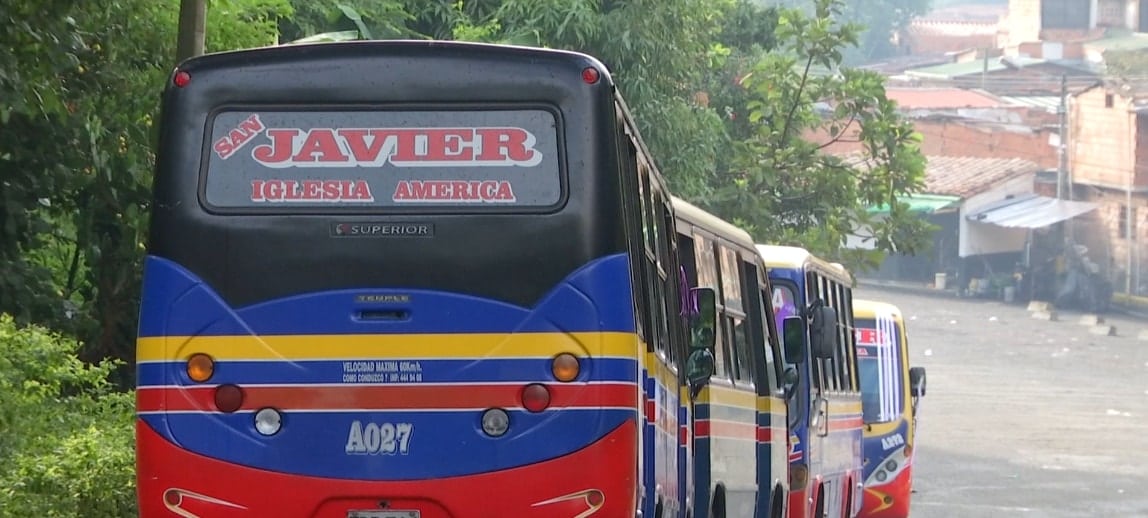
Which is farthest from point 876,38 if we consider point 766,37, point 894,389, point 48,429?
point 48,429

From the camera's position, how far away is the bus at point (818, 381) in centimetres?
1250

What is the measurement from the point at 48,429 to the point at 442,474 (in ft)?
12.9

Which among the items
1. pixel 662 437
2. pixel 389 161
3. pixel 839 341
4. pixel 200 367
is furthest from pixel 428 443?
pixel 839 341

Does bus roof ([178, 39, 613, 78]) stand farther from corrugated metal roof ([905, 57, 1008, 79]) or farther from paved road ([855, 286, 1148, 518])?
corrugated metal roof ([905, 57, 1008, 79])

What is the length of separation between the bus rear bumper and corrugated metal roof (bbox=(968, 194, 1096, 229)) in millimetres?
48685

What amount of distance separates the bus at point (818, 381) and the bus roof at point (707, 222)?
73 centimetres

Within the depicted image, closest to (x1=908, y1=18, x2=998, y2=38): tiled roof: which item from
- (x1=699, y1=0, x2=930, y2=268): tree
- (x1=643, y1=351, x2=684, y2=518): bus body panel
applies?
(x1=699, y1=0, x2=930, y2=268): tree

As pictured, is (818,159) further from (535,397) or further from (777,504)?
(535,397)

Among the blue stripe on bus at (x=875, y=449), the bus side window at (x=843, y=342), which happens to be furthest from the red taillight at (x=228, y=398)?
the blue stripe on bus at (x=875, y=449)

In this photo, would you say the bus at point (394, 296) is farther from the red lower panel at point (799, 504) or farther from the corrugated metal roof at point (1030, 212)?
the corrugated metal roof at point (1030, 212)

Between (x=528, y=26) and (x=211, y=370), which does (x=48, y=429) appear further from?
(x=528, y=26)

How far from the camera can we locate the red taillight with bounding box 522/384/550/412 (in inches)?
262

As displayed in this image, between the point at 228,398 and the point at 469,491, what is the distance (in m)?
0.90

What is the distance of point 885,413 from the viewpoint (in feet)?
63.8
